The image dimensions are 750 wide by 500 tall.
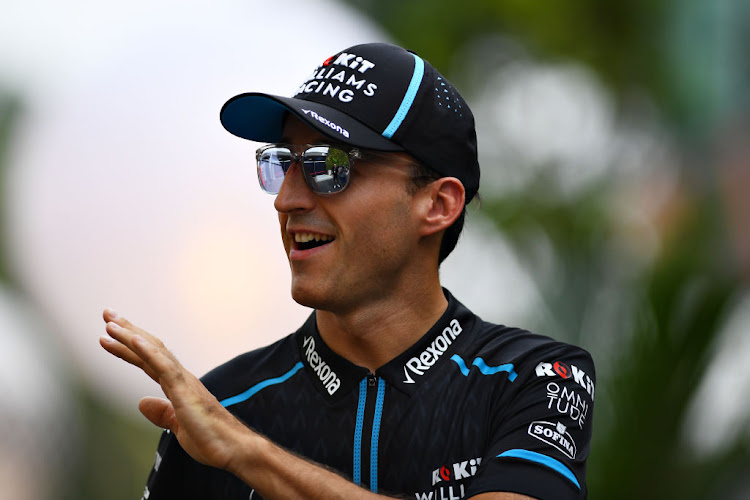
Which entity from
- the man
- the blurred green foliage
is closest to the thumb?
the man

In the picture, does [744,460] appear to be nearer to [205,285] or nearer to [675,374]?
[675,374]

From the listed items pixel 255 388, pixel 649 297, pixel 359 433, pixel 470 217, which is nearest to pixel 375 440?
pixel 359 433

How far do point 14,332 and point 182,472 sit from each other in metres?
2.87

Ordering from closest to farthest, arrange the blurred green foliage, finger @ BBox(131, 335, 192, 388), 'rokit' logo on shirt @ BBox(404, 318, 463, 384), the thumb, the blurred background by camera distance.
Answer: finger @ BBox(131, 335, 192, 388) < the thumb < 'rokit' logo on shirt @ BBox(404, 318, 463, 384) < the blurred background < the blurred green foliage

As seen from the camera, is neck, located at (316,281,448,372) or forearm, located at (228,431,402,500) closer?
forearm, located at (228,431,402,500)

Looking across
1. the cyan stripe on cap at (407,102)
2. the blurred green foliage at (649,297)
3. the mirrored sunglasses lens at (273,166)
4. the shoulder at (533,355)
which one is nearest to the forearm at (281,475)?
the shoulder at (533,355)

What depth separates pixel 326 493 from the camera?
2295 mm

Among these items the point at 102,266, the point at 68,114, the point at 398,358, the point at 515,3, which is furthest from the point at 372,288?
the point at 515,3

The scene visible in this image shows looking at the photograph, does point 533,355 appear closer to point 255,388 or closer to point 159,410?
point 255,388

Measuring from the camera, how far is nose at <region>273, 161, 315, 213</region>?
266cm

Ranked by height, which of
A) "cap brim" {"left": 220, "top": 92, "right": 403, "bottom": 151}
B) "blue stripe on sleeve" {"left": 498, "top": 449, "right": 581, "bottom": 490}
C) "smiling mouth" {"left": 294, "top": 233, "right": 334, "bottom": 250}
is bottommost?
"blue stripe on sleeve" {"left": 498, "top": 449, "right": 581, "bottom": 490}

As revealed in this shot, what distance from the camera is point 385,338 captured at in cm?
277

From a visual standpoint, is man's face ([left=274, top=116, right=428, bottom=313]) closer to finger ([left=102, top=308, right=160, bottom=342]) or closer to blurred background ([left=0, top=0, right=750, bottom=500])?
blurred background ([left=0, top=0, right=750, bottom=500])

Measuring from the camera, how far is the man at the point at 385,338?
2.60m
